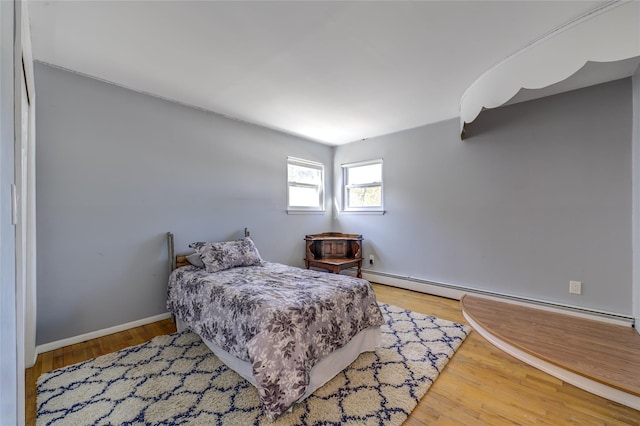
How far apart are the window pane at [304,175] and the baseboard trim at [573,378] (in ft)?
11.0

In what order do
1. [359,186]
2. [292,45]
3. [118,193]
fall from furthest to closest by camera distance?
[359,186]
[118,193]
[292,45]

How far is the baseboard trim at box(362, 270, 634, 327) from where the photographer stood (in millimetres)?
2516

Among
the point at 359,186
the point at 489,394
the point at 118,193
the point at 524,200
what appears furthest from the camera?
the point at 359,186

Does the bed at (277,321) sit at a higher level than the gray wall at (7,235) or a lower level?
lower

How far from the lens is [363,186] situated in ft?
15.2

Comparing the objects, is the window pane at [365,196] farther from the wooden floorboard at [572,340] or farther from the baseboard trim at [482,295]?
the wooden floorboard at [572,340]

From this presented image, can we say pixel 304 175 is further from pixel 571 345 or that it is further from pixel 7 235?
pixel 7 235

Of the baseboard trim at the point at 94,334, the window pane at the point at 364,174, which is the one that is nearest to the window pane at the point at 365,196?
the window pane at the point at 364,174

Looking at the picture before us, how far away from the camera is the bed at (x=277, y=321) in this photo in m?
1.53

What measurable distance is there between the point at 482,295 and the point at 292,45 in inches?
140

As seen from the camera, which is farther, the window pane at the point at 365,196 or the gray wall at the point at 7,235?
the window pane at the point at 365,196

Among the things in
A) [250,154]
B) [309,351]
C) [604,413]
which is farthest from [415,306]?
[250,154]

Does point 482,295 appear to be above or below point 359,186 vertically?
below

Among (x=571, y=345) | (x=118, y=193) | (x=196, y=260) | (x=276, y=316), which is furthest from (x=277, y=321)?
(x=571, y=345)
